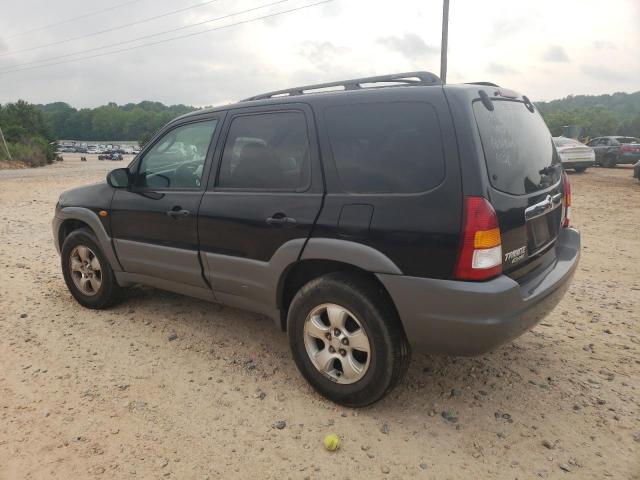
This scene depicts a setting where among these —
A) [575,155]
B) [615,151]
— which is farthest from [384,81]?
[615,151]

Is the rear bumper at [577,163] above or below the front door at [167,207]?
below

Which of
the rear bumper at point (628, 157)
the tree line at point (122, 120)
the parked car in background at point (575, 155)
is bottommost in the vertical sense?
the rear bumper at point (628, 157)

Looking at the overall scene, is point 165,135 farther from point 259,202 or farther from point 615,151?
point 615,151

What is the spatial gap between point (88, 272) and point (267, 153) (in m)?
2.32

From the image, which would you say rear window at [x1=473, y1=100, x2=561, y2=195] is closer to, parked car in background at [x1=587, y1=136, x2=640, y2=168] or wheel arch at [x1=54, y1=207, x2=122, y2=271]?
wheel arch at [x1=54, y1=207, x2=122, y2=271]

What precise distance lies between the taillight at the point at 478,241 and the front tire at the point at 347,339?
1.68ft

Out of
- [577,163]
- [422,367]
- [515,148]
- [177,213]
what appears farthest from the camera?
[577,163]

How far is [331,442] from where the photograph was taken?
2.46 m

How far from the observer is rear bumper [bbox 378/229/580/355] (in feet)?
7.54

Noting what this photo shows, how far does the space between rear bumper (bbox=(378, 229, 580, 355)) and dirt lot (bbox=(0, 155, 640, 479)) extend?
562mm

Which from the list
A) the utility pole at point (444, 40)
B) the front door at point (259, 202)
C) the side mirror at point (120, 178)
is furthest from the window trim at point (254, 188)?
the utility pole at point (444, 40)

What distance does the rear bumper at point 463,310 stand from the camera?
2.30 metres

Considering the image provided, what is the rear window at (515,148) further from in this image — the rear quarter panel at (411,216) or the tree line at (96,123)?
the tree line at (96,123)

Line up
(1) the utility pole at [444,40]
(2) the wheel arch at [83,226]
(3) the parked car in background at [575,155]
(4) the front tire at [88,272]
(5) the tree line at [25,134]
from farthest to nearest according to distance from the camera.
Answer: (5) the tree line at [25,134]
(3) the parked car in background at [575,155]
(1) the utility pole at [444,40]
(4) the front tire at [88,272]
(2) the wheel arch at [83,226]
